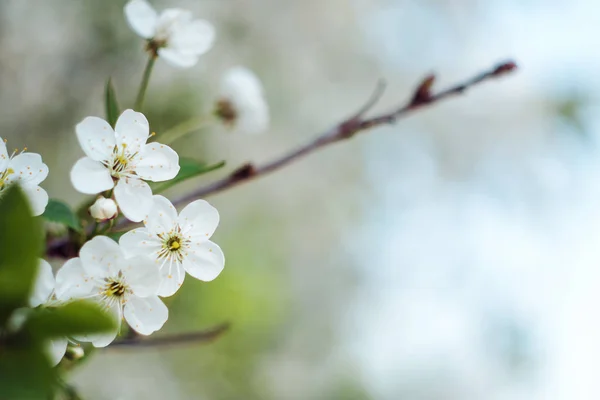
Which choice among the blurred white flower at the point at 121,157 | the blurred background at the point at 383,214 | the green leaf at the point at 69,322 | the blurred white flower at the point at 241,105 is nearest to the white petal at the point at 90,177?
the blurred white flower at the point at 121,157

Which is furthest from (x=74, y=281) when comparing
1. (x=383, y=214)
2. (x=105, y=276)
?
(x=383, y=214)

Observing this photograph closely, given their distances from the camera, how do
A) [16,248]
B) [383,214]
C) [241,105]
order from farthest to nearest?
Answer: [383,214]
[241,105]
[16,248]

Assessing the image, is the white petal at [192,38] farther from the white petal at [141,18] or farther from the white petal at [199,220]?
the white petal at [199,220]

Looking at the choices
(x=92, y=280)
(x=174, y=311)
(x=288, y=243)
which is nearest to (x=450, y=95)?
(x=92, y=280)

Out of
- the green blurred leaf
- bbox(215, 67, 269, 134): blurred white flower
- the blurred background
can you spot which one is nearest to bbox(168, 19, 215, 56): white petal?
bbox(215, 67, 269, 134): blurred white flower

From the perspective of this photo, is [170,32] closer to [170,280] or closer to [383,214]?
[170,280]

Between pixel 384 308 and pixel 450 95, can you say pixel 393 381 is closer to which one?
pixel 384 308
